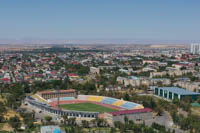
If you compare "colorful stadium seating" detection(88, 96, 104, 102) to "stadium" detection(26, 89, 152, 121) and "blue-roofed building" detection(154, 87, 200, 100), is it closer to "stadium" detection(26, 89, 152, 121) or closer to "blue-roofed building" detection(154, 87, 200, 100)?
"stadium" detection(26, 89, 152, 121)

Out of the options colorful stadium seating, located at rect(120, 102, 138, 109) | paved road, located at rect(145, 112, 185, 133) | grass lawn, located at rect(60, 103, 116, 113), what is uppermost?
colorful stadium seating, located at rect(120, 102, 138, 109)

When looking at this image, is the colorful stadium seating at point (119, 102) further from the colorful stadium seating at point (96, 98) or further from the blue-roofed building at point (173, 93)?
the blue-roofed building at point (173, 93)

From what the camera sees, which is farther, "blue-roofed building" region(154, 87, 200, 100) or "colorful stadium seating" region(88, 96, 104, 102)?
"colorful stadium seating" region(88, 96, 104, 102)

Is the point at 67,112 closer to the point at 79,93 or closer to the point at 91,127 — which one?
the point at 91,127

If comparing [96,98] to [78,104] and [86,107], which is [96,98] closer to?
[78,104]

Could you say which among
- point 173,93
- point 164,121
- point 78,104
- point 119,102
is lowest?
point 78,104

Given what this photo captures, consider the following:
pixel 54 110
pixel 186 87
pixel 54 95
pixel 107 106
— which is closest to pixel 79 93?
pixel 54 95

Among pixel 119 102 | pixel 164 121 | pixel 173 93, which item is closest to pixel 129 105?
pixel 119 102

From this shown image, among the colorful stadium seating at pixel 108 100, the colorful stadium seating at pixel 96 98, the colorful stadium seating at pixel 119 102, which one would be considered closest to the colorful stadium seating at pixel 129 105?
the colorful stadium seating at pixel 119 102

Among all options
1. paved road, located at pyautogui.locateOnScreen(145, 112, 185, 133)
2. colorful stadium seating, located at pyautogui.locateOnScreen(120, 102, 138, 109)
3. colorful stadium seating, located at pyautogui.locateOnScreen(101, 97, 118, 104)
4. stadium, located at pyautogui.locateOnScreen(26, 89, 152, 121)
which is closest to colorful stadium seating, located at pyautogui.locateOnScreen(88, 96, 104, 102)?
stadium, located at pyautogui.locateOnScreen(26, 89, 152, 121)
